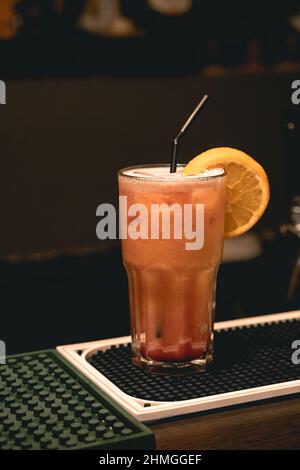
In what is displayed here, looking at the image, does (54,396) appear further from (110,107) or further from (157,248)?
(110,107)

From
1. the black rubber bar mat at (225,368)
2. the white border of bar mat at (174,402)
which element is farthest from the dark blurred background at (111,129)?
the white border of bar mat at (174,402)

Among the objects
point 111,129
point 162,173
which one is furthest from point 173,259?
point 111,129

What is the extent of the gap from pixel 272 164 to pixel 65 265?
1.22 metres

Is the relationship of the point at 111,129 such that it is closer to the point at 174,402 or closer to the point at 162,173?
the point at 162,173

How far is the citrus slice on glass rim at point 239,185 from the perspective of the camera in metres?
1.20

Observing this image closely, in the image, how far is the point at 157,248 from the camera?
1.18 metres

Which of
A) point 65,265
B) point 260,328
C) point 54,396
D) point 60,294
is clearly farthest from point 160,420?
point 65,265

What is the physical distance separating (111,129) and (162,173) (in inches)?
78.3

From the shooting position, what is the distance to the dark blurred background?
191 centimetres

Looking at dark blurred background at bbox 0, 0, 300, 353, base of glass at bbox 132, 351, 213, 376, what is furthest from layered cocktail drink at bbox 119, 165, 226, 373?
dark blurred background at bbox 0, 0, 300, 353

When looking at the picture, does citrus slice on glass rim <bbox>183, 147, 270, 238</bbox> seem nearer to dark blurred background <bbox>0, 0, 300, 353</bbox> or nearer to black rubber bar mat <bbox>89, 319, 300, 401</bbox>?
black rubber bar mat <bbox>89, 319, 300, 401</bbox>

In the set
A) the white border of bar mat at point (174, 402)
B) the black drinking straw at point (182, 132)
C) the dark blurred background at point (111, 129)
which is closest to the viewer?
the white border of bar mat at point (174, 402)

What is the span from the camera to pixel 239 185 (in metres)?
1.24

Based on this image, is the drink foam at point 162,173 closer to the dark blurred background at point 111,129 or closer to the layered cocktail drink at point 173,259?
the layered cocktail drink at point 173,259
